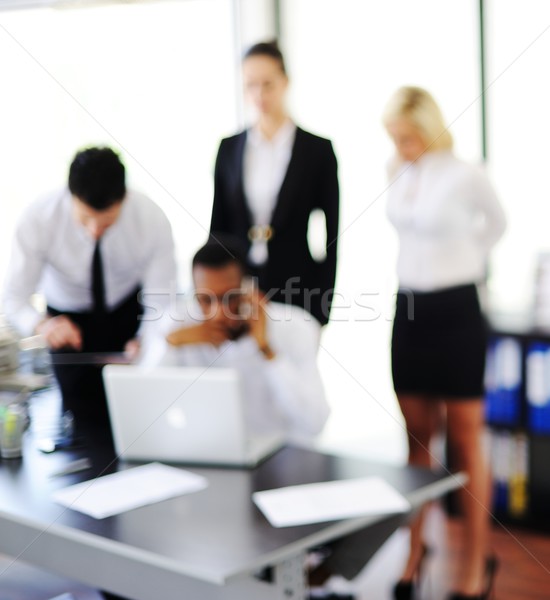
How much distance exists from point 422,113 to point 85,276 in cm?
112

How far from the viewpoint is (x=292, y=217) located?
259cm

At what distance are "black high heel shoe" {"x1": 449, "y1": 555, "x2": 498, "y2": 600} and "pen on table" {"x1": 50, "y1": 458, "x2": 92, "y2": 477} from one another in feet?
3.82

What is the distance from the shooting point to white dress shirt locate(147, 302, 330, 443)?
2277 mm

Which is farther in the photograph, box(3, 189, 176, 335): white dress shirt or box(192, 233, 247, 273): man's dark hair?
box(3, 189, 176, 335): white dress shirt

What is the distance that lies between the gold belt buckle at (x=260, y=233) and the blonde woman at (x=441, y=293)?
0.39 metres

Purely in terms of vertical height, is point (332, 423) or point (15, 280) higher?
point (15, 280)

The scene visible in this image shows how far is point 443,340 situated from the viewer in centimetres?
241

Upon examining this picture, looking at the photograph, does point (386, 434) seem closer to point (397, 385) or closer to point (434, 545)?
point (434, 545)


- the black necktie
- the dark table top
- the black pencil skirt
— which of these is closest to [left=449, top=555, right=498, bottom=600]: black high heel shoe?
the black pencil skirt

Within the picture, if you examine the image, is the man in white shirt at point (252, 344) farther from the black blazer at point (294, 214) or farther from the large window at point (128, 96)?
the large window at point (128, 96)

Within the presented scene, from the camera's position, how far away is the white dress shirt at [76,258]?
2512 millimetres

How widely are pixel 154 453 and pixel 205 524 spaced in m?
0.38

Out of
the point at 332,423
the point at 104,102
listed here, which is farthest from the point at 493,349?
the point at 104,102

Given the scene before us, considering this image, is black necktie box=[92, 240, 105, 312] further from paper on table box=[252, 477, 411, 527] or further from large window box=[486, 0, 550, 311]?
large window box=[486, 0, 550, 311]
